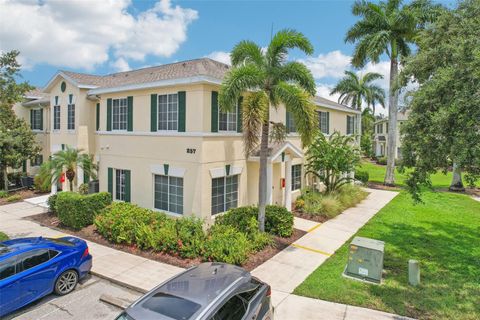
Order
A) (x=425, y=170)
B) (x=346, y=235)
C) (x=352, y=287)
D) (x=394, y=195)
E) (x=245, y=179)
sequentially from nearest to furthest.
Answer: (x=352, y=287)
(x=425, y=170)
(x=346, y=235)
(x=245, y=179)
(x=394, y=195)

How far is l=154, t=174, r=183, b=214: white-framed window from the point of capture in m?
13.1

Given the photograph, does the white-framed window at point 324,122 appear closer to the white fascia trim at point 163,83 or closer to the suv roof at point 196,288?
the white fascia trim at point 163,83

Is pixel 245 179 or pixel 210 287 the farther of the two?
pixel 245 179

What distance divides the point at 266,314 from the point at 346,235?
839 cm

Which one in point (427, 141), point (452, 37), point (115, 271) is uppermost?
point (452, 37)


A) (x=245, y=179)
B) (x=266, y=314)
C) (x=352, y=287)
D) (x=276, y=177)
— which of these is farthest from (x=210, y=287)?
(x=276, y=177)

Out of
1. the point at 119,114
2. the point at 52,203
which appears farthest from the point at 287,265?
the point at 52,203

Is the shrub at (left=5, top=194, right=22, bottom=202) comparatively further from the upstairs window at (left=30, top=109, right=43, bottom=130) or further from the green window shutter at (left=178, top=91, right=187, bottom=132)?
the green window shutter at (left=178, top=91, right=187, bottom=132)

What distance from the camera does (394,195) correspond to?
72.7ft

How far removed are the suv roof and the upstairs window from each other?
2418cm

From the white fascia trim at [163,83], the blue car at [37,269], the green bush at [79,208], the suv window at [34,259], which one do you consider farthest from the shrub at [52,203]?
the suv window at [34,259]

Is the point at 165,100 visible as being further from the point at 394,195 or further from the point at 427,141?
the point at 394,195

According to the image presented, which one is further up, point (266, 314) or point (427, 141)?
point (427, 141)

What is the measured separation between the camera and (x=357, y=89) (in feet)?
121
